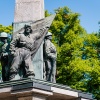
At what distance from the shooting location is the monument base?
24.9 ft

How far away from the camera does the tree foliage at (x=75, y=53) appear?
22.2m

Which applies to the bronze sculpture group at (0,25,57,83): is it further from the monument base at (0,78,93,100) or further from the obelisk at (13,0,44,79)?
the monument base at (0,78,93,100)

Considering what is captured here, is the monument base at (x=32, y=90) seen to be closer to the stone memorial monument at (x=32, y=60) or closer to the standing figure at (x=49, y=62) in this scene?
the stone memorial monument at (x=32, y=60)

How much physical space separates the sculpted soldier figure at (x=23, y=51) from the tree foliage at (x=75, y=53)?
12.5m

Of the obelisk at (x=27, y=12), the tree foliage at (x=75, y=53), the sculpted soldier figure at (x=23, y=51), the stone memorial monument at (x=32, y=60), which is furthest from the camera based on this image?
the tree foliage at (x=75, y=53)

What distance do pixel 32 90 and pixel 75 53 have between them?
15782 mm

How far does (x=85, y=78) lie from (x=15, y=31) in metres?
13.9

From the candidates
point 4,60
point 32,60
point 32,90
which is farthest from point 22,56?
point 32,90

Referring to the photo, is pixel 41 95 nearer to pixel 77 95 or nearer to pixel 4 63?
pixel 77 95

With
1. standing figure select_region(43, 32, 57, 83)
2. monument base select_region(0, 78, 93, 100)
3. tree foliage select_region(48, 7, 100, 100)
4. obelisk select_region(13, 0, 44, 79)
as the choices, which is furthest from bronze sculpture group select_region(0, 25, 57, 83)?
tree foliage select_region(48, 7, 100, 100)

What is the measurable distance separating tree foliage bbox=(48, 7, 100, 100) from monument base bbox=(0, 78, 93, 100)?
1329 cm

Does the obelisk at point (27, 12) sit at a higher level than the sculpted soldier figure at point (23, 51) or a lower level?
higher

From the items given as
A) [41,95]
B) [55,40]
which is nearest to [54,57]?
[41,95]

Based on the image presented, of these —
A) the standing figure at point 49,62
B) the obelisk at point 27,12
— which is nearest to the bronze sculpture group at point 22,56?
the standing figure at point 49,62
